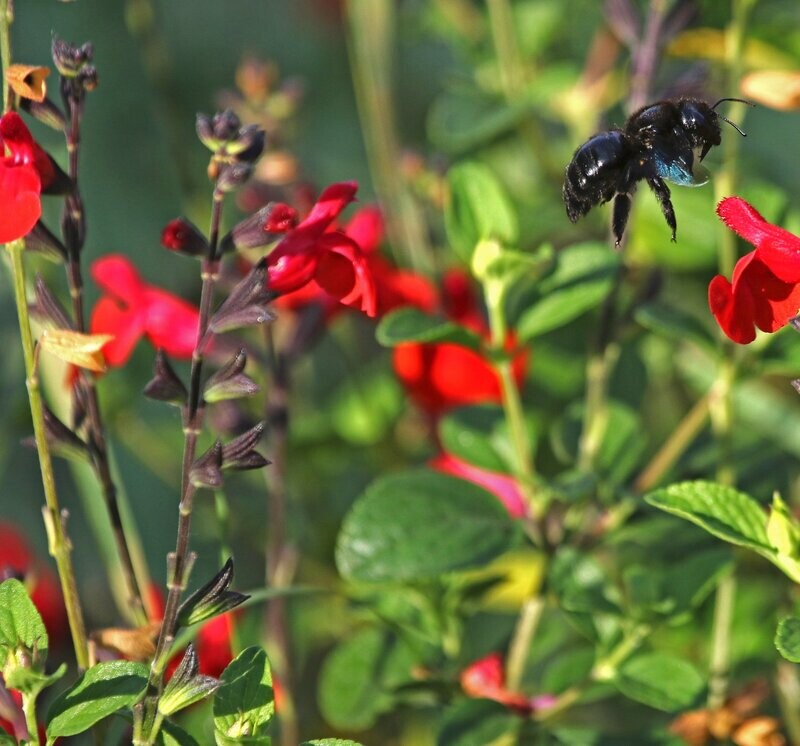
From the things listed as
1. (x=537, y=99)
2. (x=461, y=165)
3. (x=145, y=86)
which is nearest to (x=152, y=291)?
(x=461, y=165)

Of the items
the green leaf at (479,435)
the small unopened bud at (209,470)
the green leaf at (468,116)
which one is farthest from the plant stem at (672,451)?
the small unopened bud at (209,470)

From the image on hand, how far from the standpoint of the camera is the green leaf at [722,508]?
22.6 inches

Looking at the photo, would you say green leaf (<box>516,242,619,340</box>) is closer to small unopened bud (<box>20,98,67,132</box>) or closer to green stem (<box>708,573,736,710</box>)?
green stem (<box>708,573,736,710</box>)

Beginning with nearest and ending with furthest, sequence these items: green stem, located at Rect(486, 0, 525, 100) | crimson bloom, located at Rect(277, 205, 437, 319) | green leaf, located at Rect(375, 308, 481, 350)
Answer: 1. green leaf, located at Rect(375, 308, 481, 350)
2. crimson bloom, located at Rect(277, 205, 437, 319)
3. green stem, located at Rect(486, 0, 525, 100)

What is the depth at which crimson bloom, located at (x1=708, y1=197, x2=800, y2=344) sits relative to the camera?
1.84 feet

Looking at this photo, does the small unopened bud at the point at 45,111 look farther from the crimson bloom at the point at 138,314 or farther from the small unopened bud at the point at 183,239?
the crimson bloom at the point at 138,314

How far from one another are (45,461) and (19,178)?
0.43 feet

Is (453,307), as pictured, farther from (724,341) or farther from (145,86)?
(145,86)

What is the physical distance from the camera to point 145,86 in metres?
1.60

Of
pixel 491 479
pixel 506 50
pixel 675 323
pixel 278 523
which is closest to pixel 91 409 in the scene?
pixel 278 523

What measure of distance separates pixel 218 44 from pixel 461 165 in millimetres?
1260

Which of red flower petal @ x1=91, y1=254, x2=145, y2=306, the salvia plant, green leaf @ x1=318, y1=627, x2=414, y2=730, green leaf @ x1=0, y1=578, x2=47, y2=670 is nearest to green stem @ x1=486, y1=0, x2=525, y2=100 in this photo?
the salvia plant

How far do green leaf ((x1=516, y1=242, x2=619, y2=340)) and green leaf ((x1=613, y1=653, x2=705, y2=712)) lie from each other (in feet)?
0.72

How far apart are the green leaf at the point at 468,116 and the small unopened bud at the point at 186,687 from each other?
0.63 m
